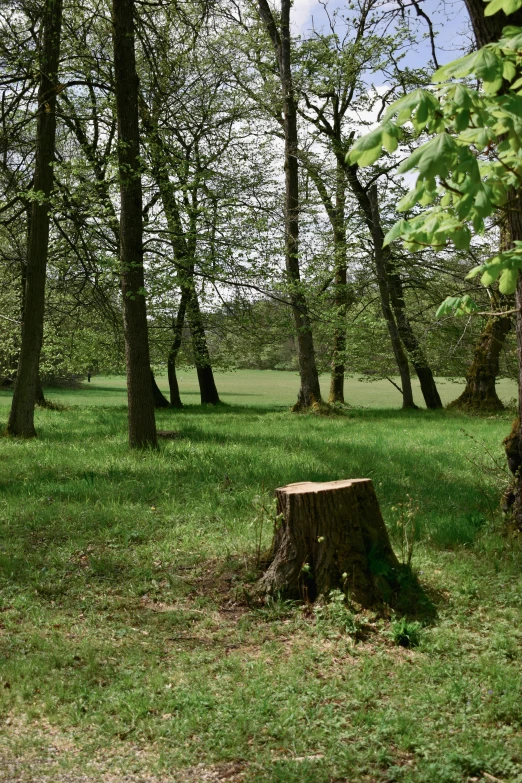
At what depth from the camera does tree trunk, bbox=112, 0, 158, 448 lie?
30.8ft

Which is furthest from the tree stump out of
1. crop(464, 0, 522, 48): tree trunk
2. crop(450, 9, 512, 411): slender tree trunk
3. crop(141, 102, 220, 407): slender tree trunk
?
crop(450, 9, 512, 411): slender tree trunk

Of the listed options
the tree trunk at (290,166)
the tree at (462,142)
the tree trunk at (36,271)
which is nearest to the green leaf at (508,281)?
the tree at (462,142)

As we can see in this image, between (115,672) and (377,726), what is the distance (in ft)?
5.56

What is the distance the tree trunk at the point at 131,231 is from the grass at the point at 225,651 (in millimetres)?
2241

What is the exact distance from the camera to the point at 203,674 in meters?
3.98

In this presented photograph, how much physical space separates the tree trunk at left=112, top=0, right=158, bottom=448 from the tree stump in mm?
5295

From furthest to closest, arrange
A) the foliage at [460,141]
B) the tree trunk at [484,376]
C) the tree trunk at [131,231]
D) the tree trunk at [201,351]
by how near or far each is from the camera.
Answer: the tree trunk at [201,351] < the tree trunk at [484,376] < the tree trunk at [131,231] < the foliage at [460,141]

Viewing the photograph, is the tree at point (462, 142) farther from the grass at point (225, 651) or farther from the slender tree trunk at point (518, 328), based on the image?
the grass at point (225, 651)

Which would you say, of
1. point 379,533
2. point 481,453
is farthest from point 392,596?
point 481,453

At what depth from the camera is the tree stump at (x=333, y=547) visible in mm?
4816

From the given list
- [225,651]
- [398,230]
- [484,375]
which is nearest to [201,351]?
[484,375]

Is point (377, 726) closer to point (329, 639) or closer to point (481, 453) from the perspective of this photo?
point (329, 639)

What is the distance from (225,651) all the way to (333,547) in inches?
44.4

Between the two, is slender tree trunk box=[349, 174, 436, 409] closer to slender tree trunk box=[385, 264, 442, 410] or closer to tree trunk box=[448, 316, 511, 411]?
slender tree trunk box=[385, 264, 442, 410]
